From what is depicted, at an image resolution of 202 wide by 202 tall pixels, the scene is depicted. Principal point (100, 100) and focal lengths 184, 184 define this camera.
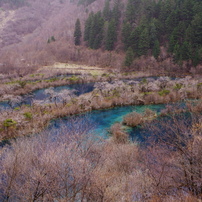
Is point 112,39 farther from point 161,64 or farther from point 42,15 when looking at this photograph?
point 42,15

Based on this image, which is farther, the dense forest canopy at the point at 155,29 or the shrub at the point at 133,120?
the dense forest canopy at the point at 155,29

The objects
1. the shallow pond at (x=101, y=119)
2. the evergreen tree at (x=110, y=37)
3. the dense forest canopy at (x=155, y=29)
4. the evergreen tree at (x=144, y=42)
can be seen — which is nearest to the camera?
the shallow pond at (x=101, y=119)

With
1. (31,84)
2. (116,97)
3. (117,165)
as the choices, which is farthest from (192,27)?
(117,165)

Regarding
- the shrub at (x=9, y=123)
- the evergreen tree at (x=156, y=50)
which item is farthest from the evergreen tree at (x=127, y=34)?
the shrub at (x=9, y=123)

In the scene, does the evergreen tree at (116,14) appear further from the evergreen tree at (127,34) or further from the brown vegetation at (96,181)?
the brown vegetation at (96,181)

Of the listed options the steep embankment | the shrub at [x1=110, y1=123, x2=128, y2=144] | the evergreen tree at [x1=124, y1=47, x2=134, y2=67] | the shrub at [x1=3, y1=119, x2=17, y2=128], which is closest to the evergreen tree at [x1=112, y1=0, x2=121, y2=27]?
the steep embankment

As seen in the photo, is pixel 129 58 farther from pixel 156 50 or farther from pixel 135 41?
pixel 135 41

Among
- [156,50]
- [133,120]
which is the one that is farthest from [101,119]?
[156,50]

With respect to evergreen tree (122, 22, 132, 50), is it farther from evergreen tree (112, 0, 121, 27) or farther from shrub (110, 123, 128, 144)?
shrub (110, 123, 128, 144)
